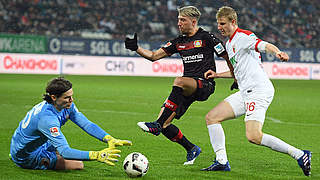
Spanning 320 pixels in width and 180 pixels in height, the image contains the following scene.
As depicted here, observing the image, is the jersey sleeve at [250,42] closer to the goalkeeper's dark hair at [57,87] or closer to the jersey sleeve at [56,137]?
the goalkeeper's dark hair at [57,87]

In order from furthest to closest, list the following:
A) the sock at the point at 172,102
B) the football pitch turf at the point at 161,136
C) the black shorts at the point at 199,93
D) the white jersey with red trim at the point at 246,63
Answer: the black shorts at the point at 199,93
the sock at the point at 172,102
the football pitch turf at the point at 161,136
the white jersey with red trim at the point at 246,63

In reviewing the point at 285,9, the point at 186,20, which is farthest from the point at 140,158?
the point at 285,9

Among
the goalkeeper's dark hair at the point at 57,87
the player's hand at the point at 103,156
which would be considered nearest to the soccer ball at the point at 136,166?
the player's hand at the point at 103,156

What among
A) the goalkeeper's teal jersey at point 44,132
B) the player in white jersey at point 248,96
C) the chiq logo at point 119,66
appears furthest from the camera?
the chiq logo at point 119,66

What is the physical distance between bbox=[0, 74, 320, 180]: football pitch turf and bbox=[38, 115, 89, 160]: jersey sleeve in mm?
606

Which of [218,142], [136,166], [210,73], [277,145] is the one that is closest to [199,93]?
[210,73]

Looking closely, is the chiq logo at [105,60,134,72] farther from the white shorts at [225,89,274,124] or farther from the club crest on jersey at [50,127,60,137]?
the club crest on jersey at [50,127,60,137]

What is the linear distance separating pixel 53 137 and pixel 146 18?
2742cm

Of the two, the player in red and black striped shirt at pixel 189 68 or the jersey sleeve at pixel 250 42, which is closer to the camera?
the jersey sleeve at pixel 250 42

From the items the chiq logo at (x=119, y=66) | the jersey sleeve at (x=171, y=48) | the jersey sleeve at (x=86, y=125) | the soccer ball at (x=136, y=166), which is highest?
the jersey sleeve at (x=171, y=48)

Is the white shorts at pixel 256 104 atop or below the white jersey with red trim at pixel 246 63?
below

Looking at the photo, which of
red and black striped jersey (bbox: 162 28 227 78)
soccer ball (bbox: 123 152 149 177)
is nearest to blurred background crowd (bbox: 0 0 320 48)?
red and black striped jersey (bbox: 162 28 227 78)

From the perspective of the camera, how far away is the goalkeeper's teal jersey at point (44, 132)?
5441 millimetres

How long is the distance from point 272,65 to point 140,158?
2406 centimetres
